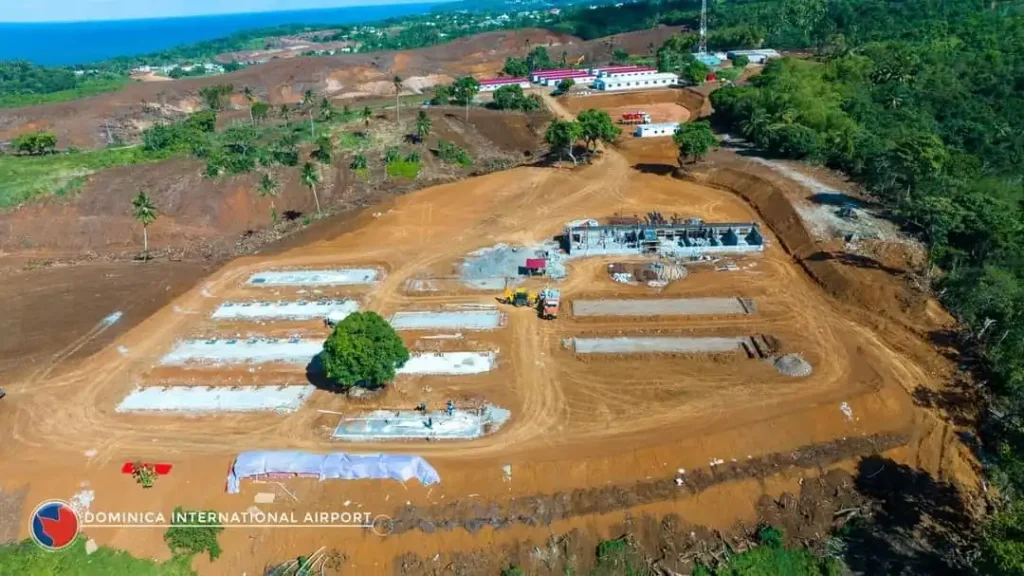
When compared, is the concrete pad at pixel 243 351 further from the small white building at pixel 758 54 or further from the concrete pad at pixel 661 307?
the small white building at pixel 758 54

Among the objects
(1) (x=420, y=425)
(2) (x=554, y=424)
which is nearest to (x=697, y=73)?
(2) (x=554, y=424)

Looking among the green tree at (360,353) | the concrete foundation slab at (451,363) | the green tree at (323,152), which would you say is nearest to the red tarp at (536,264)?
the concrete foundation slab at (451,363)

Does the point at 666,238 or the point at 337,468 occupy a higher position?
the point at 666,238

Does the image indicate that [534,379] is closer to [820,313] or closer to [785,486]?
[785,486]

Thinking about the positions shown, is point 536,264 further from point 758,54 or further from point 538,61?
point 758,54

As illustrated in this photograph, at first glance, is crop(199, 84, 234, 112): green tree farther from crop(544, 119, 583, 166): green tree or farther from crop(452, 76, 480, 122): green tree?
crop(544, 119, 583, 166): green tree

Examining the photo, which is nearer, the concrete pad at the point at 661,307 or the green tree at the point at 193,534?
the green tree at the point at 193,534

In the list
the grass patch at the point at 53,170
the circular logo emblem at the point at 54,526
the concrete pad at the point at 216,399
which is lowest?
the circular logo emblem at the point at 54,526

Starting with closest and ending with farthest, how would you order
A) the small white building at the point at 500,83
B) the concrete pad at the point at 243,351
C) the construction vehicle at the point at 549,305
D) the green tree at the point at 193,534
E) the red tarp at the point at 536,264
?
the green tree at the point at 193,534
the concrete pad at the point at 243,351
the construction vehicle at the point at 549,305
the red tarp at the point at 536,264
the small white building at the point at 500,83
